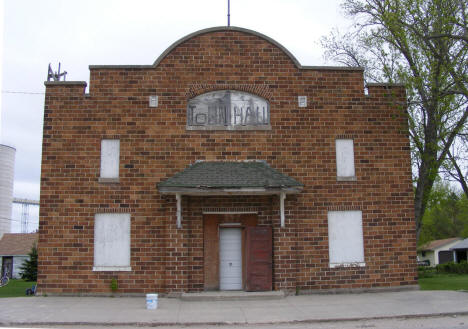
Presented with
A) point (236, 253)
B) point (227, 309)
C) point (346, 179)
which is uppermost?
point (346, 179)

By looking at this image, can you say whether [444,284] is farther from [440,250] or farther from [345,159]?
[440,250]

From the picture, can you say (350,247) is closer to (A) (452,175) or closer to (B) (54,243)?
(A) (452,175)

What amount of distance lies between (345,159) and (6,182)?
44.2 metres

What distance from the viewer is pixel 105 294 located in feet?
52.2

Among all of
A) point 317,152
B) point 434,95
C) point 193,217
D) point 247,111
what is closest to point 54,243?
point 193,217

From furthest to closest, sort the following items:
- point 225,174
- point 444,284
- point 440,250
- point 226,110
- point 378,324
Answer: point 440,250 < point 444,284 < point 226,110 < point 225,174 < point 378,324

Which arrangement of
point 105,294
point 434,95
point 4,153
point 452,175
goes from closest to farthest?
point 105,294
point 434,95
point 452,175
point 4,153

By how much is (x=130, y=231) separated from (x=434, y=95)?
11465 mm

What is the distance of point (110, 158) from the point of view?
16.7 meters

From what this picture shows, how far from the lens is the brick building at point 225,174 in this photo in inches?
634

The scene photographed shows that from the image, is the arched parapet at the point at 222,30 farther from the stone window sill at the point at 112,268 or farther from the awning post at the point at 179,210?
the stone window sill at the point at 112,268

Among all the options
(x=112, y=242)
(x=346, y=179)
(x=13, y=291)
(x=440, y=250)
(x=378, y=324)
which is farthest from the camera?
(x=440, y=250)

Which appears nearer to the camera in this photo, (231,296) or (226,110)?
(231,296)

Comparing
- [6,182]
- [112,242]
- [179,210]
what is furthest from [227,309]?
[6,182]
